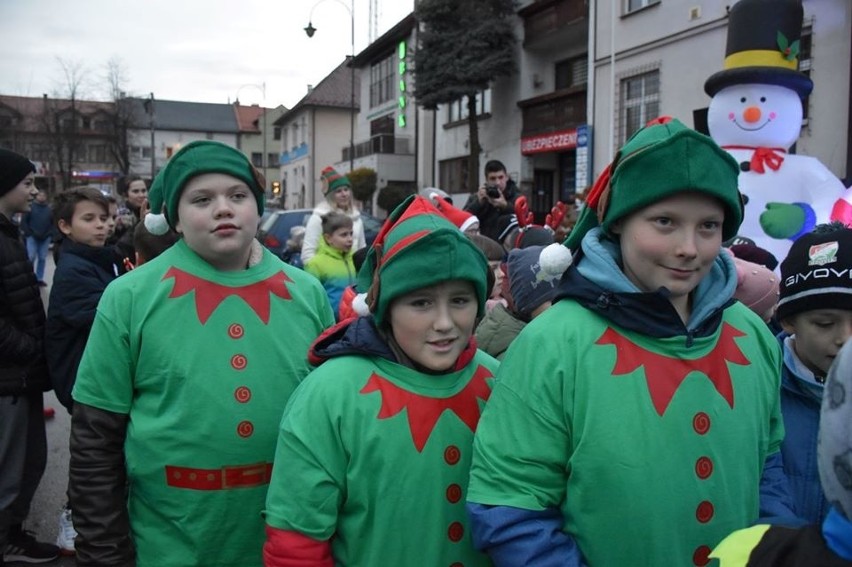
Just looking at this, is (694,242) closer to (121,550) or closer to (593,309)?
(593,309)

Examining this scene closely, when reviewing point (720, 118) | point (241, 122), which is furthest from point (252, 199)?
point (241, 122)

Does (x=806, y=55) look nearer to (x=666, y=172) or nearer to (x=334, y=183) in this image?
(x=334, y=183)

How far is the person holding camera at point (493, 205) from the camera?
6.98 meters

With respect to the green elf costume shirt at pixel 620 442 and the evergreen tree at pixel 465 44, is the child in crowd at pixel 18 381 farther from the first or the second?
the evergreen tree at pixel 465 44

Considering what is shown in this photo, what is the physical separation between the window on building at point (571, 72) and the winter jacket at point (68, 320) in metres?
18.5

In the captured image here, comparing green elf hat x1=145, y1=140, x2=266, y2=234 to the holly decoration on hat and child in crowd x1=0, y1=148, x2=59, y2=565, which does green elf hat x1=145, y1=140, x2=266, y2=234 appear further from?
the holly decoration on hat

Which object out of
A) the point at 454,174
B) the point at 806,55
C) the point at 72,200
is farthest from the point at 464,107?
the point at 72,200

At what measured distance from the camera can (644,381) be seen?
1631 millimetres

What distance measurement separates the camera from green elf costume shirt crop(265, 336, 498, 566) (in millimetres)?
1820

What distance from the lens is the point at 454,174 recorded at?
2773cm

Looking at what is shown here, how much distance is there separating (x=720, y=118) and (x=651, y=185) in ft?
15.7

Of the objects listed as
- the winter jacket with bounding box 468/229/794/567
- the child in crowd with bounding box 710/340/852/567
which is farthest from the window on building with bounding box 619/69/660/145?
the child in crowd with bounding box 710/340/852/567

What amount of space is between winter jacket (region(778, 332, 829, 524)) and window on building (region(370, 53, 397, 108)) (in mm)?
33490

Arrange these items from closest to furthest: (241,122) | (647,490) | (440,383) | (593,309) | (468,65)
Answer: (647,490), (593,309), (440,383), (468,65), (241,122)
